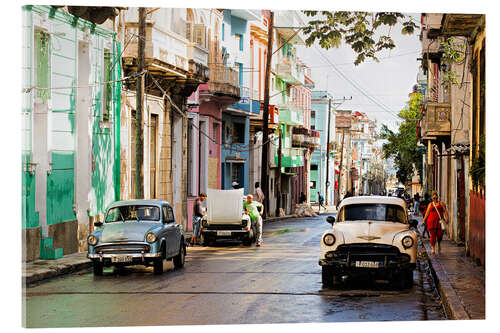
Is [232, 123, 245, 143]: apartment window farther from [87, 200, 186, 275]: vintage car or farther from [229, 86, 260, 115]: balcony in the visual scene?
[87, 200, 186, 275]: vintage car

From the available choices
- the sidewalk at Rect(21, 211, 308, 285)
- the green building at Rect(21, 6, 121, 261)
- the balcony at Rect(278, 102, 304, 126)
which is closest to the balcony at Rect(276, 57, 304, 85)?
the balcony at Rect(278, 102, 304, 126)

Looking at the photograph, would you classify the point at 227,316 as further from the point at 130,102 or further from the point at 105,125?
the point at 130,102

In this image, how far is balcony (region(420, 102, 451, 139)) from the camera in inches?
1112

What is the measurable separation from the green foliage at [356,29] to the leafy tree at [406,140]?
3757cm

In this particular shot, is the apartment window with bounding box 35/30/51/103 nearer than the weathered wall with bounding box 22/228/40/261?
No

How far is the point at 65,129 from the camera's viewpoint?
19.3m

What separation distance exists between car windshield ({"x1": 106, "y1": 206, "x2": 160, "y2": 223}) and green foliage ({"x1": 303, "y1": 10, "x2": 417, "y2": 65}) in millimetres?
5874

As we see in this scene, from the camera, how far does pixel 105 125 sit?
22359mm

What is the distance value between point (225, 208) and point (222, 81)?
462 inches

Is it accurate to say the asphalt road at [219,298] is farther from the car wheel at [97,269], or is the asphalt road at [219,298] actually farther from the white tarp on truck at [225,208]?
the white tarp on truck at [225,208]

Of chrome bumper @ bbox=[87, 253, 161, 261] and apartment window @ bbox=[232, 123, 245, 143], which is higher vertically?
apartment window @ bbox=[232, 123, 245, 143]

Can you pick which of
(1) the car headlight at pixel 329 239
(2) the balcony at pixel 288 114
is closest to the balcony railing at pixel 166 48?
(1) the car headlight at pixel 329 239

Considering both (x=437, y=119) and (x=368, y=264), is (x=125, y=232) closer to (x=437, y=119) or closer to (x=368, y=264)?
(x=368, y=264)

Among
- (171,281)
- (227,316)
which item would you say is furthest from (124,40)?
(227,316)
